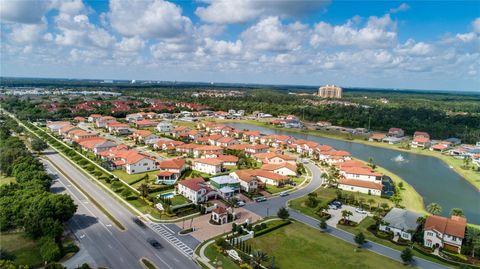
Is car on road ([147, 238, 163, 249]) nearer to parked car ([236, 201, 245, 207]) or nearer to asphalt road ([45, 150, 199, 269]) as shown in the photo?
asphalt road ([45, 150, 199, 269])

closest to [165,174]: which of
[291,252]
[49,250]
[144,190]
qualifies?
[144,190]

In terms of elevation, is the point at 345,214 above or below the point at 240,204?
above

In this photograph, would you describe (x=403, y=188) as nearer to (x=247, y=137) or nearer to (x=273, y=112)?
(x=247, y=137)

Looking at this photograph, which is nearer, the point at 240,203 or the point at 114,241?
the point at 114,241

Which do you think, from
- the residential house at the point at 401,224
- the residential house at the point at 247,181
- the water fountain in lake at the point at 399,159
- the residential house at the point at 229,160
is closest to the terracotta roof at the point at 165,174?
the residential house at the point at 247,181

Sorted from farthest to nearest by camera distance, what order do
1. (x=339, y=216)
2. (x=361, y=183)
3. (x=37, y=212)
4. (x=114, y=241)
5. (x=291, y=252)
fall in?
1. (x=361, y=183)
2. (x=339, y=216)
3. (x=114, y=241)
4. (x=291, y=252)
5. (x=37, y=212)

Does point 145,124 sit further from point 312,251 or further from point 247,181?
point 312,251
